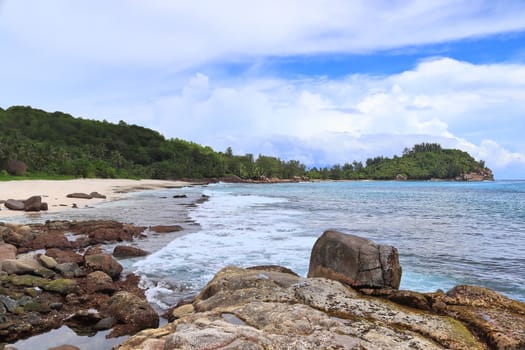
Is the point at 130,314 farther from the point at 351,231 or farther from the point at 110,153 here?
the point at 110,153

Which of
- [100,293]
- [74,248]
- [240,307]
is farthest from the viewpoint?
[74,248]

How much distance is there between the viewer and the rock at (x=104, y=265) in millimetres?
11460

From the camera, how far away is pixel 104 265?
11477 mm

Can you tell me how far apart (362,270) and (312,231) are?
14477 mm

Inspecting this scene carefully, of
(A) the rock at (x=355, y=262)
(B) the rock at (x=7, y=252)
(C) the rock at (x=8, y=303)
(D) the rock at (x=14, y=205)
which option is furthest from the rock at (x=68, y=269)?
(D) the rock at (x=14, y=205)

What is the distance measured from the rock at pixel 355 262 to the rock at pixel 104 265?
6.33 meters

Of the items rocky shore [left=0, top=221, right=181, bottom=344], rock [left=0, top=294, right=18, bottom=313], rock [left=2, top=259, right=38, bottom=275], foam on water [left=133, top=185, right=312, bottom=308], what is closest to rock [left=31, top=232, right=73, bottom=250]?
rocky shore [left=0, top=221, right=181, bottom=344]

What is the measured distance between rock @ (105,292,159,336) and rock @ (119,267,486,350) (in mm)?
1493

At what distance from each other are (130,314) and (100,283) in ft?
9.06

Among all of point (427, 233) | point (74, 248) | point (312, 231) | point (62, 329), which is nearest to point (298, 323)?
point (62, 329)

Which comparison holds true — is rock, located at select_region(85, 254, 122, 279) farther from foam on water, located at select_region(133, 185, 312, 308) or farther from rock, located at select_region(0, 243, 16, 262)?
rock, located at select_region(0, 243, 16, 262)

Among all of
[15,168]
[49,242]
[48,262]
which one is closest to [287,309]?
[48,262]

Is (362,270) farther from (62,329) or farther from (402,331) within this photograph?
(62,329)

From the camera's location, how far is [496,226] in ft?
88.3
